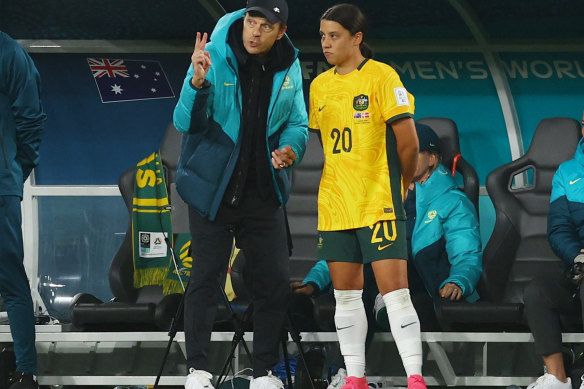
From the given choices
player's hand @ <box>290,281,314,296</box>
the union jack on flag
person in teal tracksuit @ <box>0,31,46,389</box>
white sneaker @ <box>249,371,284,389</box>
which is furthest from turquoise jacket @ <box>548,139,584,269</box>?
the union jack on flag

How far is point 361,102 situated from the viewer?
4160 millimetres

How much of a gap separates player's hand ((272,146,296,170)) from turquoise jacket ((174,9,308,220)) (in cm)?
12

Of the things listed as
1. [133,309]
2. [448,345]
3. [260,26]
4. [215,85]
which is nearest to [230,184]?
[215,85]

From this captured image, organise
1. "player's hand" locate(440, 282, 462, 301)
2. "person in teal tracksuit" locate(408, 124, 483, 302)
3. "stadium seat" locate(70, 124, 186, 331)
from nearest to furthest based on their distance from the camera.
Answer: "player's hand" locate(440, 282, 462, 301)
"stadium seat" locate(70, 124, 186, 331)
"person in teal tracksuit" locate(408, 124, 483, 302)

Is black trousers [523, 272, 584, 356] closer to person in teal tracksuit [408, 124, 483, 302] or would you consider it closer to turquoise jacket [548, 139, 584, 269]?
turquoise jacket [548, 139, 584, 269]

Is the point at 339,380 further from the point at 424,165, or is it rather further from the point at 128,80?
the point at 128,80

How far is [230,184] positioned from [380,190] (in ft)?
2.08

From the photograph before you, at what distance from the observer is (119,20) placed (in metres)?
6.24

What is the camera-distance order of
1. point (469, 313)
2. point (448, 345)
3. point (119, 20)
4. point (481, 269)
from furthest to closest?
point (119, 20) → point (448, 345) → point (481, 269) → point (469, 313)

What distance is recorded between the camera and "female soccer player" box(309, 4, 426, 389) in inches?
160

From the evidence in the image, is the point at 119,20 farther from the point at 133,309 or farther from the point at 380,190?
the point at 380,190

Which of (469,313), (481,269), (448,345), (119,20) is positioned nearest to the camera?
(469,313)

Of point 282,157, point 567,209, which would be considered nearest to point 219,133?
point 282,157

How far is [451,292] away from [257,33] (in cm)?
182
